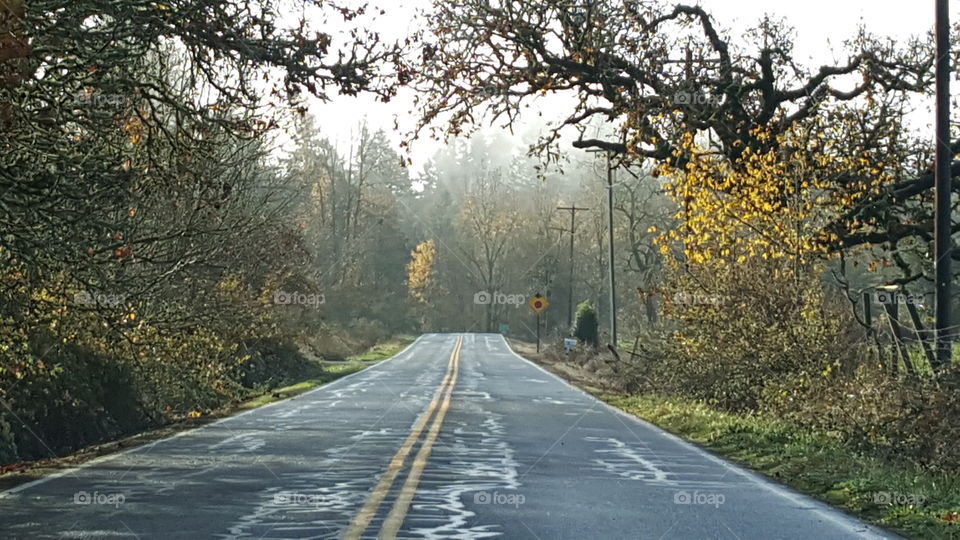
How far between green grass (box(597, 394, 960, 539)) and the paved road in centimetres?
46

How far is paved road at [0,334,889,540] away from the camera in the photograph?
9.28 m

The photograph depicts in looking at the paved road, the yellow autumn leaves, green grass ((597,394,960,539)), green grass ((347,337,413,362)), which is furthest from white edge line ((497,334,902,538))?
green grass ((347,337,413,362))

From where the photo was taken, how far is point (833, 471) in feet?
44.7

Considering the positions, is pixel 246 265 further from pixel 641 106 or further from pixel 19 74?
pixel 19 74

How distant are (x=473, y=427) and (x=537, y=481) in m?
7.21

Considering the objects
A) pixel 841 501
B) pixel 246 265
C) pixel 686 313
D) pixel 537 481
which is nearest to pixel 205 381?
pixel 246 265

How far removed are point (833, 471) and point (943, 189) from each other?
514cm

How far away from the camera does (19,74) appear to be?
26.9ft

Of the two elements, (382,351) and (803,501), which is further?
(382,351)

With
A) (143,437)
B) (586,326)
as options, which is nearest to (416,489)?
(143,437)

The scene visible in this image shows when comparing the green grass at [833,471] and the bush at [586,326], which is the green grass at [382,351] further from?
the green grass at [833,471]

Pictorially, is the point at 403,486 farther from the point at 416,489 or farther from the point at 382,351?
the point at 382,351

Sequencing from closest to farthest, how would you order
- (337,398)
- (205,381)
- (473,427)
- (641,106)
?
1. (473,427)
2. (641,106)
3. (205,381)
4. (337,398)

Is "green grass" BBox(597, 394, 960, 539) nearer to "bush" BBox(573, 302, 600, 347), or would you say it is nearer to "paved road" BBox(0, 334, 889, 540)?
"paved road" BBox(0, 334, 889, 540)
